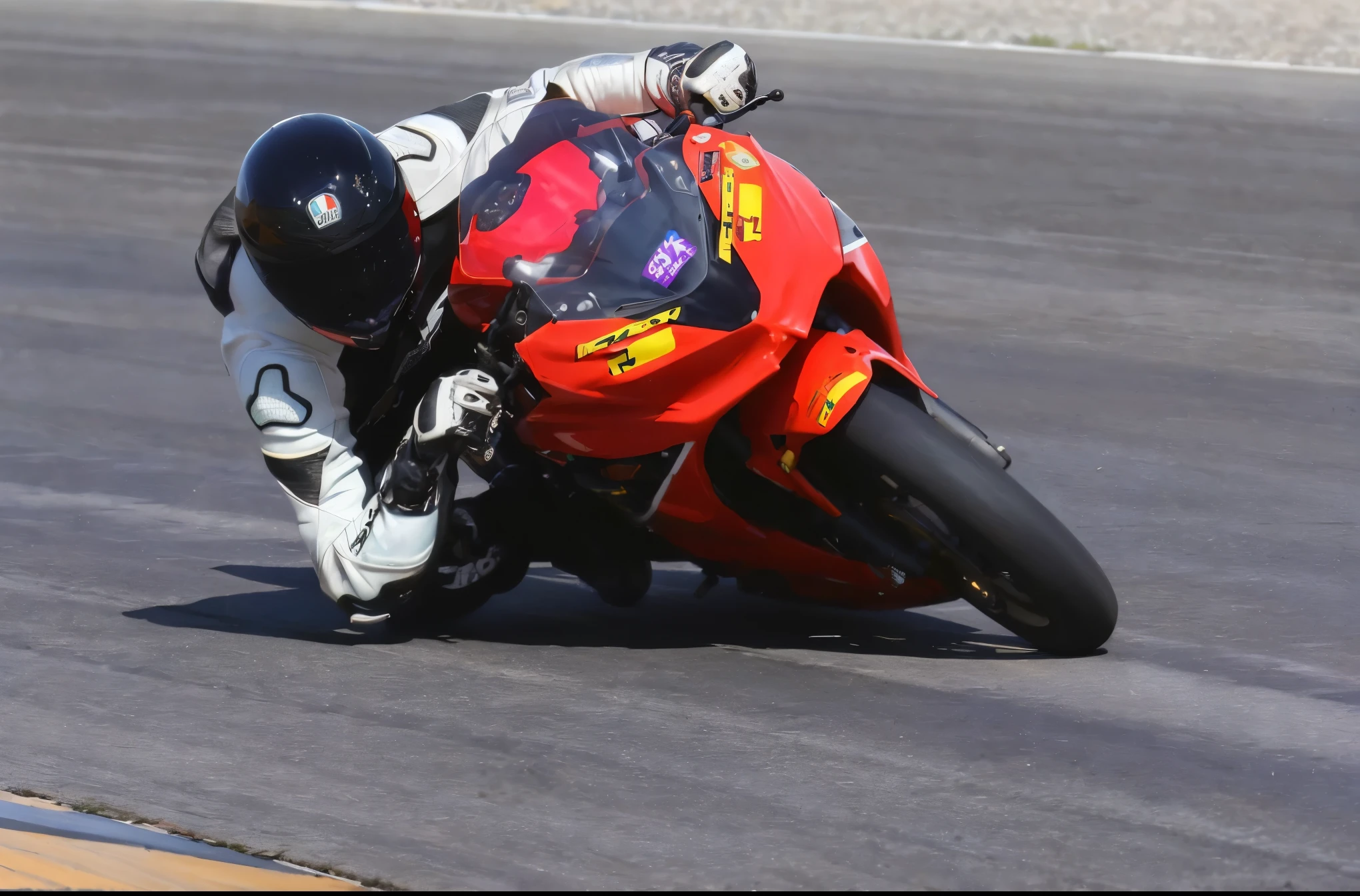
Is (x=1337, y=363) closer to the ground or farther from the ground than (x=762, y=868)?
closer to the ground

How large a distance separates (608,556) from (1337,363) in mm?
3921

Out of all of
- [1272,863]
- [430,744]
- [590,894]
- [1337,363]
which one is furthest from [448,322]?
[1337,363]

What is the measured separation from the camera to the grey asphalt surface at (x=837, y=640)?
10.8ft

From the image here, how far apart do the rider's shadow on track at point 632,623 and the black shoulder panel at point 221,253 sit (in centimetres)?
97

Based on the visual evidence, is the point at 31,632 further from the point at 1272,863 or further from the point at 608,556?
the point at 1272,863

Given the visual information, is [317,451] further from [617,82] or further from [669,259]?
[617,82]

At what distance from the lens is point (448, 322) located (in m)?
4.13

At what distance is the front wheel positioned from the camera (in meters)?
3.61

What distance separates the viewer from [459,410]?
386 cm

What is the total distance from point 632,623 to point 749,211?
1.36 metres

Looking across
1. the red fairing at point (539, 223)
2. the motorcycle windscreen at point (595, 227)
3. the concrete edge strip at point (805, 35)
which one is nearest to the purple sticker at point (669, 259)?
the motorcycle windscreen at point (595, 227)

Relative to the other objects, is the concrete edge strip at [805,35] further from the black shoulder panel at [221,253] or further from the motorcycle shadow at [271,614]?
the black shoulder panel at [221,253]

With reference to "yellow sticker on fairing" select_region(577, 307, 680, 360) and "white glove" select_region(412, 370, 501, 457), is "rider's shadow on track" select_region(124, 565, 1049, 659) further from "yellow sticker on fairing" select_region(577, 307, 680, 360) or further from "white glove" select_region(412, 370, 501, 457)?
"yellow sticker on fairing" select_region(577, 307, 680, 360)

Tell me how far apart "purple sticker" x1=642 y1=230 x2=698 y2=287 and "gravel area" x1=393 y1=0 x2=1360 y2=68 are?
11.5m
